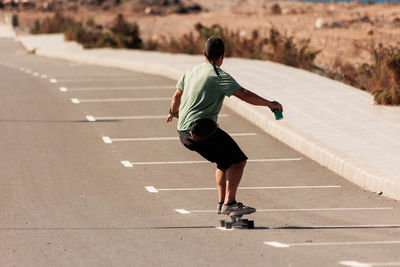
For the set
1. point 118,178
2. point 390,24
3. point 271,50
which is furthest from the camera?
point 390,24

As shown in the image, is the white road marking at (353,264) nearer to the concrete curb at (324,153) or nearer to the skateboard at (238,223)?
the skateboard at (238,223)

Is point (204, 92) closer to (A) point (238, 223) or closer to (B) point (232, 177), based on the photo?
(B) point (232, 177)

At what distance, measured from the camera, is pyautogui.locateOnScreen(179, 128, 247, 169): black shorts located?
33.7 feet

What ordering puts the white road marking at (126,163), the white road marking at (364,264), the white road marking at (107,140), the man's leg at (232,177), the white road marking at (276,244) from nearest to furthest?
the white road marking at (364,264) → the white road marking at (276,244) → the man's leg at (232,177) → the white road marking at (126,163) → the white road marking at (107,140)

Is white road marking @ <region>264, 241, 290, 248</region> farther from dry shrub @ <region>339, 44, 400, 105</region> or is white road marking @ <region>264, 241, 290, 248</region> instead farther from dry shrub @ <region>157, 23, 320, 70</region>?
dry shrub @ <region>157, 23, 320, 70</region>

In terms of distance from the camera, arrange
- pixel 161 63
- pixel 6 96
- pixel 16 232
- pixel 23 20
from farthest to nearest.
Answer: pixel 23 20 < pixel 161 63 < pixel 6 96 < pixel 16 232

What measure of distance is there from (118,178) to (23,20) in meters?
46.1

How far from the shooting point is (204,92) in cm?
1012

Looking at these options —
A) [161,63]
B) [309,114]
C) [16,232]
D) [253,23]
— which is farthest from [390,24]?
[16,232]

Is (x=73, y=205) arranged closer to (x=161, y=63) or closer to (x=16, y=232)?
(x=16, y=232)

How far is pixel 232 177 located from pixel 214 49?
135 cm

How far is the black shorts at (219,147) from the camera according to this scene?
10.3 meters

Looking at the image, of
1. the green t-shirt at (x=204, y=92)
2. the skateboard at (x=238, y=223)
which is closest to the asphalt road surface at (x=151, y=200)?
the skateboard at (x=238, y=223)

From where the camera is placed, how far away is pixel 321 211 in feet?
38.5
